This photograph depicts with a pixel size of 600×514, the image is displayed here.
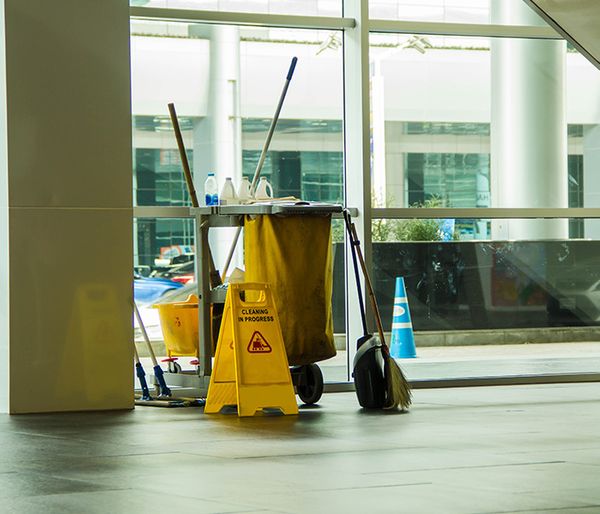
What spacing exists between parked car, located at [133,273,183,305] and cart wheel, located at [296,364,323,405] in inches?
46.1

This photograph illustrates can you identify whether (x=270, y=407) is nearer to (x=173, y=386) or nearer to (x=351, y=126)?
(x=173, y=386)

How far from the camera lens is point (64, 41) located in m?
5.78

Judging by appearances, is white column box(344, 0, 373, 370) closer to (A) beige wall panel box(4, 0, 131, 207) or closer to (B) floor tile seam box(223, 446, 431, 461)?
(A) beige wall panel box(4, 0, 131, 207)

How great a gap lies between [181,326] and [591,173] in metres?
2.98

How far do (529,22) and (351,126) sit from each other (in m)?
1.39

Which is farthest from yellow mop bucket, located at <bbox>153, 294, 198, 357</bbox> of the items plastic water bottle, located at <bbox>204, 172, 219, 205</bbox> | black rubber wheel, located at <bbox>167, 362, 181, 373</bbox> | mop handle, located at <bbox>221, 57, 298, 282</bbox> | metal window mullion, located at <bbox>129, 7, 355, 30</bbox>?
metal window mullion, located at <bbox>129, 7, 355, 30</bbox>

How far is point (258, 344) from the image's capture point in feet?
18.0

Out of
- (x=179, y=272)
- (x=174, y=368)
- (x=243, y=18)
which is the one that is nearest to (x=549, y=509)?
(x=174, y=368)

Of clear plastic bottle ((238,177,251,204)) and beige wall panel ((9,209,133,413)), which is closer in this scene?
beige wall panel ((9,209,133,413))

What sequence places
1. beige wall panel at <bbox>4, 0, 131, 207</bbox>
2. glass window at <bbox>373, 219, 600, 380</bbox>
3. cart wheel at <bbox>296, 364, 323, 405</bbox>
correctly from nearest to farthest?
beige wall panel at <bbox>4, 0, 131, 207</bbox>, cart wheel at <bbox>296, 364, 323, 405</bbox>, glass window at <bbox>373, 219, 600, 380</bbox>

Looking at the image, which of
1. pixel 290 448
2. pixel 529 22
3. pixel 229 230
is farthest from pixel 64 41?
pixel 529 22

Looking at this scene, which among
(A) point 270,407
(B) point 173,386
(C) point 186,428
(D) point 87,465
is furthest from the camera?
(B) point 173,386

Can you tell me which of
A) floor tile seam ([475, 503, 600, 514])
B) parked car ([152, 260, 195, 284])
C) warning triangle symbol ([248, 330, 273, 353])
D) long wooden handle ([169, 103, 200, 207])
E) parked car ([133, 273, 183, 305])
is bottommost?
floor tile seam ([475, 503, 600, 514])

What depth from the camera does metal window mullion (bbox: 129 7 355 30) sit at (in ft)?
21.8
